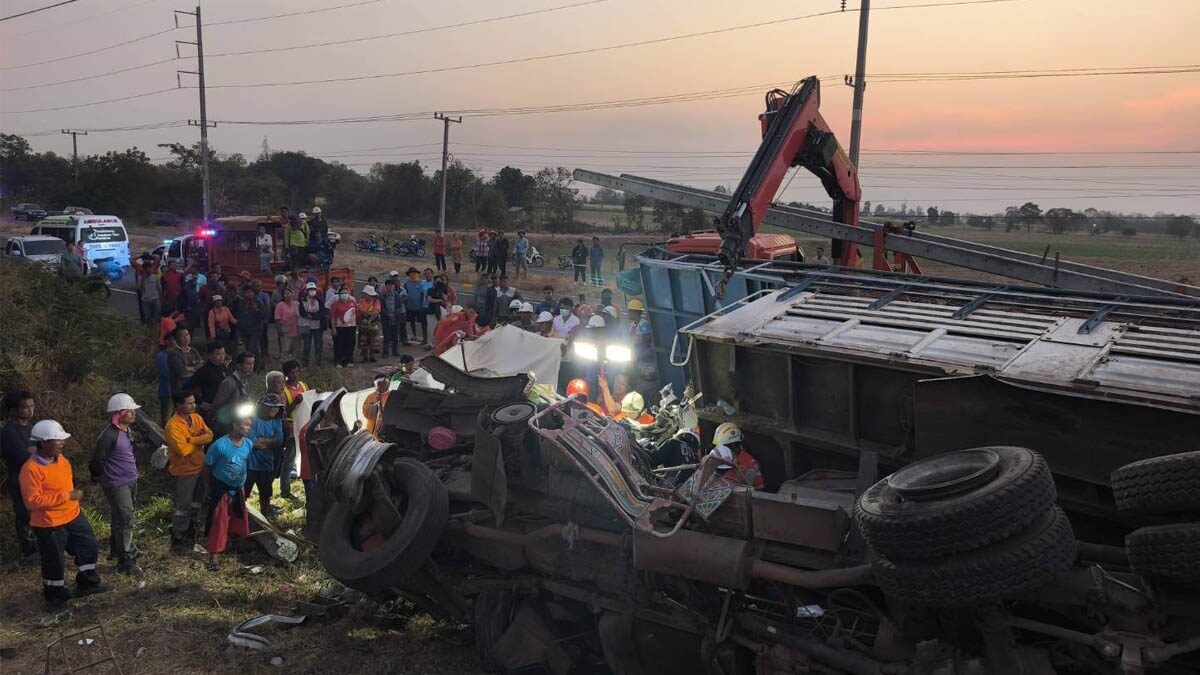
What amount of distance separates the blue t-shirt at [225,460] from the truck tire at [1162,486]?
6.77m

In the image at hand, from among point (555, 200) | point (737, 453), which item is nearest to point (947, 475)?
point (737, 453)

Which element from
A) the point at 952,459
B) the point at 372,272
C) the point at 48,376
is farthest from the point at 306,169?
the point at 952,459

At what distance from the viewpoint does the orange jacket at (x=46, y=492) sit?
20.4 feet

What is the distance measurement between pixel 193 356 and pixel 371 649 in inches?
228

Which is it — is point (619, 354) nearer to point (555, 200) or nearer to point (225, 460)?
point (225, 460)

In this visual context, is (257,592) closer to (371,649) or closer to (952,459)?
(371,649)

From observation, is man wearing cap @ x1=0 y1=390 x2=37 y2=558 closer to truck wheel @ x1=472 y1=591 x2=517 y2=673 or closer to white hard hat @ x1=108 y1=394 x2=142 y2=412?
white hard hat @ x1=108 y1=394 x2=142 y2=412

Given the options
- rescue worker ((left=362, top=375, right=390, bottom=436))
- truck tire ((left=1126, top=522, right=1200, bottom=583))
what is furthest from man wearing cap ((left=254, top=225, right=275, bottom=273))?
truck tire ((left=1126, top=522, right=1200, bottom=583))

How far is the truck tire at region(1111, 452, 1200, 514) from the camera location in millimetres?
3512

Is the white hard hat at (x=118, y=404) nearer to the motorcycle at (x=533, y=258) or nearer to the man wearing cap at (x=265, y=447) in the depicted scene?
the man wearing cap at (x=265, y=447)

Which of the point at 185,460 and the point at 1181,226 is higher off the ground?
the point at 1181,226

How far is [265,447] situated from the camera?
26.4ft

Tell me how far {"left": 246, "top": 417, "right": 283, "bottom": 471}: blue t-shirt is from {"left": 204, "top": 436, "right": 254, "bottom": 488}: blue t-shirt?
A: 1.88 feet

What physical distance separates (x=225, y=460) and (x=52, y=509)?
1365mm
